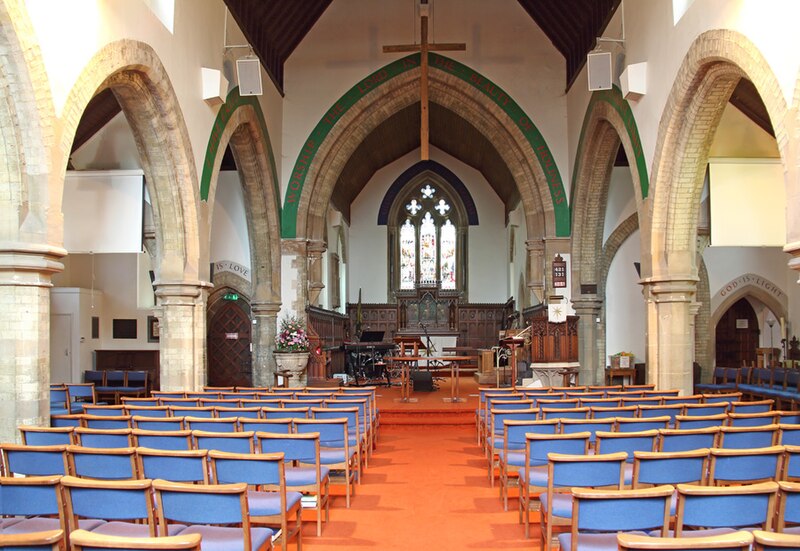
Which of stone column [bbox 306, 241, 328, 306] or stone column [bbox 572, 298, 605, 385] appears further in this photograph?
stone column [bbox 306, 241, 328, 306]

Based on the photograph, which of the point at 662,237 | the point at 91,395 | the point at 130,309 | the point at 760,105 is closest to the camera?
the point at 91,395

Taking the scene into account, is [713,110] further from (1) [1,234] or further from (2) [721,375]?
(1) [1,234]

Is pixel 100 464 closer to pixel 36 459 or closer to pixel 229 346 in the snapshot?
pixel 36 459

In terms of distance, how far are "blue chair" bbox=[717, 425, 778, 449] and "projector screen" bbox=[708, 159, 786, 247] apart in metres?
5.36

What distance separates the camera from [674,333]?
32.3 ft

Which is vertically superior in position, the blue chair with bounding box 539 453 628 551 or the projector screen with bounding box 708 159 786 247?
the projector screen with bounding box 708 159 786 247

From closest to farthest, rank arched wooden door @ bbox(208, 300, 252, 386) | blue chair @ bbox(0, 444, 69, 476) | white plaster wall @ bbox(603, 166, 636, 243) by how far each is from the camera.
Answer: blue chair @ bbox(0, 444, 69, 476)
white plaster wall @ bbox(603, 166, 636, 243)
arched wooden door @ bbox(208, 300, 252, 386)

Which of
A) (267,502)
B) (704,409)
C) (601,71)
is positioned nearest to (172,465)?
(267,502)

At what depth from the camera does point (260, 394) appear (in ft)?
26.3

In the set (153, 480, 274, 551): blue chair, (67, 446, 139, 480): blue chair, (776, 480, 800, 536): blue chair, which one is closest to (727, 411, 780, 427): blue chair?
(776, 480, 800, 536): blue chair

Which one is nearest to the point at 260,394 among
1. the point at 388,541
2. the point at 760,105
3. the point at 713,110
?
the point at 388,541

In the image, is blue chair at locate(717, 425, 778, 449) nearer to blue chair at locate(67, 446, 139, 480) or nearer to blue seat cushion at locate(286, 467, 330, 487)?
blue seat cushion at locate(286, 467, 330, 487)

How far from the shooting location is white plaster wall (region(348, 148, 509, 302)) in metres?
23.1

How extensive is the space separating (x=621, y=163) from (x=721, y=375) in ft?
17.6
